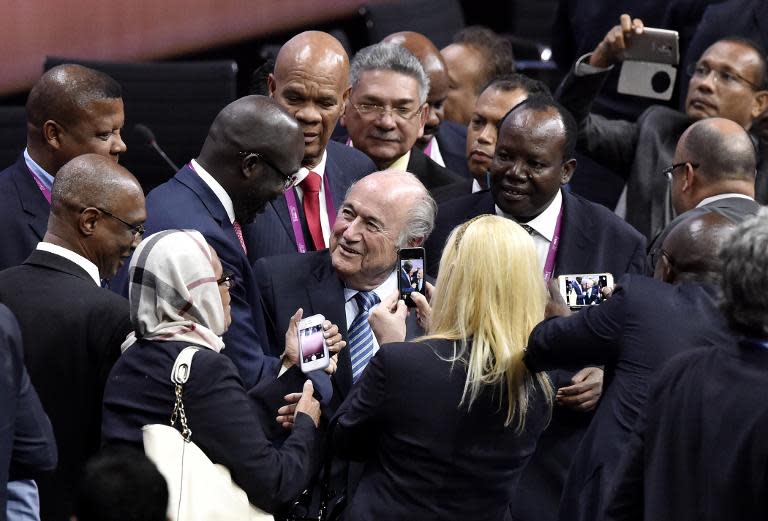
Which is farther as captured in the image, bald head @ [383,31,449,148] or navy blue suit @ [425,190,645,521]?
bald head @ [383,31,449,148]

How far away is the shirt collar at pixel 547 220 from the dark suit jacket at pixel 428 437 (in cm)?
124

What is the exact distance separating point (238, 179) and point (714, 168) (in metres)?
1.82

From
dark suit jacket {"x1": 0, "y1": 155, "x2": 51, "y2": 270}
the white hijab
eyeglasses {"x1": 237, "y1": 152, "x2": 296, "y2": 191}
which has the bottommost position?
dark suit jacket {"x1": 0, "y1": 155, "x2": 51, "y2": 270}

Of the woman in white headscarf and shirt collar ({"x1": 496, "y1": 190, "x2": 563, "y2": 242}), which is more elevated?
the woman in white headscarf

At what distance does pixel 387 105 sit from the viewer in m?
5.45

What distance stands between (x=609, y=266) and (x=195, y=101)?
2.79 meters

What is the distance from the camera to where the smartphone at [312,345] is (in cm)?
371

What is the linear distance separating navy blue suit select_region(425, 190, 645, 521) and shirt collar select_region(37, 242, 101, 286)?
133 cm

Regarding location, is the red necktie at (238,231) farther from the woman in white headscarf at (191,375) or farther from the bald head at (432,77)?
the bald head at (432,77)

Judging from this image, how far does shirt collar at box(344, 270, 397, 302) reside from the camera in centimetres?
423

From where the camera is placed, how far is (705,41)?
6.62 metres

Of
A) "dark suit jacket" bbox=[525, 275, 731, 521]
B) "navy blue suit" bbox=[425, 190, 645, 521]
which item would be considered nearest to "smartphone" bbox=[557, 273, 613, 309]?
"navy blue suit" bbox=[425, 190, 645, 521]

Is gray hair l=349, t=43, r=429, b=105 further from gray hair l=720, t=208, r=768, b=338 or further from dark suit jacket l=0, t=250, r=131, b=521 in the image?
gray hair l=720, t=208, r=768, b=338

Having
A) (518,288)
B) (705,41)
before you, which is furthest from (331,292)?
(705,41)
